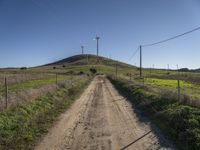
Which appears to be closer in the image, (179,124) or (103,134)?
(103,134)

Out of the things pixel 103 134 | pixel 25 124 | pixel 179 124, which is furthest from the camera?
pixel 25 124

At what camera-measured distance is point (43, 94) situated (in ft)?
61.6

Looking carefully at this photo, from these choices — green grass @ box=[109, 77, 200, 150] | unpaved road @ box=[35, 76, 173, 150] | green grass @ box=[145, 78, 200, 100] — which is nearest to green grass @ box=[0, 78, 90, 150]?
unpaved road @ box=[35, 76, 173, 150]

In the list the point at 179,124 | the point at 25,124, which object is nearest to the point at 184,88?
the point at 179,124

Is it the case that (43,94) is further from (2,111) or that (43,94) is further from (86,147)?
(86,147)

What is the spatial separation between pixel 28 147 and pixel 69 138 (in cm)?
150

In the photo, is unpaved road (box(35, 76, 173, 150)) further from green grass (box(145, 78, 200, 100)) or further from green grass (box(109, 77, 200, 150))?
green grass (box(145, 78, 200, 100))

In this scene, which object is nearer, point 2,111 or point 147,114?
point 2,111

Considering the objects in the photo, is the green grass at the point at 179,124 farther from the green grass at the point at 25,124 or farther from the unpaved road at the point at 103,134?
the green grass at the point at 25,124

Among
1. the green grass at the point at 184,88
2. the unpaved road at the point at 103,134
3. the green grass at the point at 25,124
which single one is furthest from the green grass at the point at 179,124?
the green grass at the point at 25,124

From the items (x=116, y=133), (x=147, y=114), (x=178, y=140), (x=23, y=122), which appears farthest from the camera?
(x=147, y=114)

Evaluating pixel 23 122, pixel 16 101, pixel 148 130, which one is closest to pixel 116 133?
pixel 148 130

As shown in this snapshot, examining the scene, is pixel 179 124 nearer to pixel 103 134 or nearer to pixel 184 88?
pixel 103 134

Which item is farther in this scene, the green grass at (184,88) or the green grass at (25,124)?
the green grass at (184,88)
